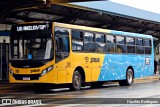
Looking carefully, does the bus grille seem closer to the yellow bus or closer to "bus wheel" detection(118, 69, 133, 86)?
the yellow bus

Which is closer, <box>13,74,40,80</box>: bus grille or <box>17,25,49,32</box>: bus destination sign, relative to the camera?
<box>13,74,40,80</box>: bus grille

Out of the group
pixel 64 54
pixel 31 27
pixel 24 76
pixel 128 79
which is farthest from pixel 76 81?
pixel 128 79

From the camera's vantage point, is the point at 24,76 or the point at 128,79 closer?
the point at 24,76

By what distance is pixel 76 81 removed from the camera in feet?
66.2

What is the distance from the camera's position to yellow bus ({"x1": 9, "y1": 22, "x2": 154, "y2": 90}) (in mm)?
18500

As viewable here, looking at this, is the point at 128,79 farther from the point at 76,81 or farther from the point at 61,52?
the point at 61,52

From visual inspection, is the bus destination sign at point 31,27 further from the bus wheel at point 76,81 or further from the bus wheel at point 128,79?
the bus wheel at point 128,79

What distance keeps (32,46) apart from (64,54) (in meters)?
1.57

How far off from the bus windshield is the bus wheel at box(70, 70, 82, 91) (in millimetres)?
2165

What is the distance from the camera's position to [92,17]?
2959cm

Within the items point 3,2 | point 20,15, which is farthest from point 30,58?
point 20,15

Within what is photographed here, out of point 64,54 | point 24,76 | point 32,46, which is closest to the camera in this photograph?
point 32,46

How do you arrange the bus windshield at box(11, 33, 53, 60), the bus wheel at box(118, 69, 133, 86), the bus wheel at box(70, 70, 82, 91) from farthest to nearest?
the bus wheel at box(118, 69, 133, 86) < the bus wheel at box(70, 70, 82, 91) < the bus windshield at box(11, 33, 53, 60)

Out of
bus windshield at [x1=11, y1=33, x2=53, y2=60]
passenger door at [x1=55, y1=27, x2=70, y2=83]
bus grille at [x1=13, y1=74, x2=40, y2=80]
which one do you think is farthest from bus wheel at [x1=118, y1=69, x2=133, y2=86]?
bus grille at [x1=13, y1=74, x2=40, y2=80]
